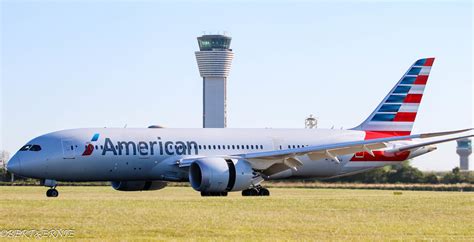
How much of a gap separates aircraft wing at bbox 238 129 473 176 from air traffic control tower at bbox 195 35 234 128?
116768mm

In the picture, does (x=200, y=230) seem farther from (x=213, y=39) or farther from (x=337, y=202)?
(x=213, y=39)

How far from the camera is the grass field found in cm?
2533

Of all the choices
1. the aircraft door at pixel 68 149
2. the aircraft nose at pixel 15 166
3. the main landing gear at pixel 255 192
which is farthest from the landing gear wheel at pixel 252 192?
the aircraft nose at pixel 15 166

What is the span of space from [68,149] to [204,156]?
7245 mm

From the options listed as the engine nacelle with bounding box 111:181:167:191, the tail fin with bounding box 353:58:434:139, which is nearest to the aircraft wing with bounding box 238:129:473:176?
the engine nacelle with bounding box 111:181:167:191

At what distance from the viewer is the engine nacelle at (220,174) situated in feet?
154

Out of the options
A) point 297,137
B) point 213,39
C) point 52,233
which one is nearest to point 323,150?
point 297,137

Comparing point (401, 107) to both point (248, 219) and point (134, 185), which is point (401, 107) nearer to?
point (134, 185)

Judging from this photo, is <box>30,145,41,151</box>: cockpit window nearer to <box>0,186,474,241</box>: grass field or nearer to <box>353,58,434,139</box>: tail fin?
<box>0,186,474,241</box>: grass field

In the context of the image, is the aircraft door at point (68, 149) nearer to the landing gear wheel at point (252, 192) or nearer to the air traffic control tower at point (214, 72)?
the landing gear wheel at point (252, 192)

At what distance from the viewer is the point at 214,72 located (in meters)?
175

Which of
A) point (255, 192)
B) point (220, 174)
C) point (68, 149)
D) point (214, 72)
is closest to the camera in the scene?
point (220, 174)

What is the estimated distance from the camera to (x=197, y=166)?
48094 millimetres

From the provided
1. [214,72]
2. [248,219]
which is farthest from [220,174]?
[214,72]
